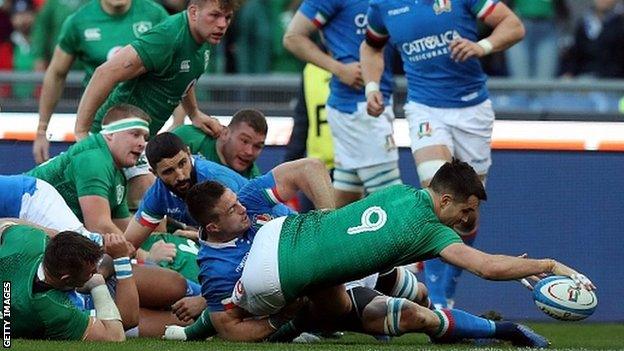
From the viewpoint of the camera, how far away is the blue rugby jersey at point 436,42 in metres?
11.9

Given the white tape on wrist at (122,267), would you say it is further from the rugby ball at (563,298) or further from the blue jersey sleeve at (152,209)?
the rugby ball at (563,298)

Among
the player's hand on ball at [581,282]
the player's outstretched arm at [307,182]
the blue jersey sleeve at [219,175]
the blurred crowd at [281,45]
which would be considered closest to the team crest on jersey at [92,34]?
the blue jersey sleeve at [219,175]

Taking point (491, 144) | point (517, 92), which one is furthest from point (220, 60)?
point (491, 144)

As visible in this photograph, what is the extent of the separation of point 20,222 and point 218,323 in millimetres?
1307

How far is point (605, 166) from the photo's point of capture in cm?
1341

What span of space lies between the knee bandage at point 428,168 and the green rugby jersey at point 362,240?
91.5 inches

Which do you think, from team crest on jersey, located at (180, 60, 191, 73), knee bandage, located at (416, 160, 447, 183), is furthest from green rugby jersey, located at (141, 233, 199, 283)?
knee bandage, located at (416, 160, 447, 183)

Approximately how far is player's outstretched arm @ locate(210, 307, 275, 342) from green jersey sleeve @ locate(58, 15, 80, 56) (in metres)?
3.68

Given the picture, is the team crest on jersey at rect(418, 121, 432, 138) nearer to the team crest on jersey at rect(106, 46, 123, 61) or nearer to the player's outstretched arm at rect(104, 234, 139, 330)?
the team crest on jersey at rect(106, 46, 123, 61)

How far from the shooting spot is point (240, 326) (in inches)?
398

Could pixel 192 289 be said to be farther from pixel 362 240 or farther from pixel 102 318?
pixel 362 240

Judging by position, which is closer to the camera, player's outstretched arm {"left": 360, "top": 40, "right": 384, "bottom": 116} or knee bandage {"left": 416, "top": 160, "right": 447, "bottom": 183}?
knee bandage {"left": 416, "top": 160, "right": 447, "bottom": 183}

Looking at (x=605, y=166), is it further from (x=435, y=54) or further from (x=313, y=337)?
(x=313, y=337)

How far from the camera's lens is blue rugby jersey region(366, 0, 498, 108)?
11.9m
